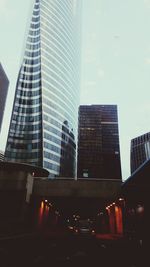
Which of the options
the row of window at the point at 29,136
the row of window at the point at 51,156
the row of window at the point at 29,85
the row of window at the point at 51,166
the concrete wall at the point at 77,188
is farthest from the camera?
the row of window at the point at 29,85

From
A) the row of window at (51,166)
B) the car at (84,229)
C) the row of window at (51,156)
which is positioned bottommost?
the car at (84,229)

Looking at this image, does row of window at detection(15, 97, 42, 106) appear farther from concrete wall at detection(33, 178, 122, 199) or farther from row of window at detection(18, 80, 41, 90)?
concrete wall at detection(33, 178, 122, 199)

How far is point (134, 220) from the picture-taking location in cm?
2844

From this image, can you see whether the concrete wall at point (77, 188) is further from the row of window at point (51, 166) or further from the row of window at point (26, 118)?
the row of window at point (26, 118)

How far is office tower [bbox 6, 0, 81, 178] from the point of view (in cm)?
11119

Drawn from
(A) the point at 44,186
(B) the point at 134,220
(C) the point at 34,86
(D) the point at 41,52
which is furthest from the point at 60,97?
(B) the point at 134,220

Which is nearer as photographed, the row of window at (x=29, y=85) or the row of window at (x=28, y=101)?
the row of window at (x=28, y=101)

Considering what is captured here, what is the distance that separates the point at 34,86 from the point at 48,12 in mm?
45830

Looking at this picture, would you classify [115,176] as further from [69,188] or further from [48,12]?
[69,188]

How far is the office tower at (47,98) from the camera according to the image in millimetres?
111188

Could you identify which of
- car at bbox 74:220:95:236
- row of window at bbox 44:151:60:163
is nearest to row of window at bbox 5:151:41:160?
row of window at bbox 44:151:60:163

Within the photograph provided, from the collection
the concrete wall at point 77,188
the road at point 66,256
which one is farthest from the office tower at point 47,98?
the road at point 66,256

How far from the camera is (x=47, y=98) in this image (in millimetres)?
117250

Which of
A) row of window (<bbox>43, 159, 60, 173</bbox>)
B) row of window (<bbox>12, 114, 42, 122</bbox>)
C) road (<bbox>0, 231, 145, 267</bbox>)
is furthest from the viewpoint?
row of window (<bbox>12, 114, 42, 122</bbox>)
